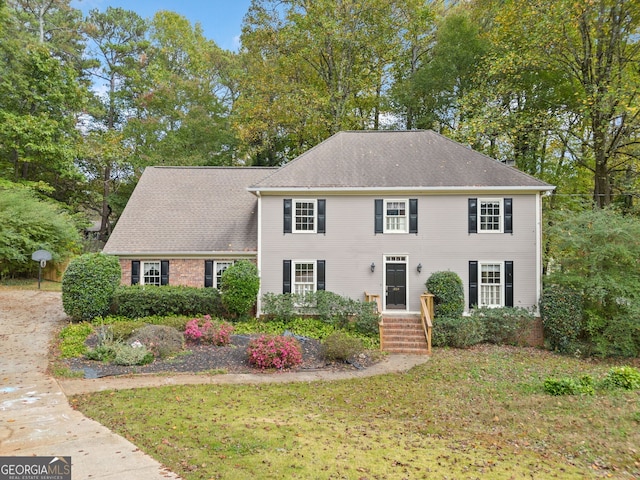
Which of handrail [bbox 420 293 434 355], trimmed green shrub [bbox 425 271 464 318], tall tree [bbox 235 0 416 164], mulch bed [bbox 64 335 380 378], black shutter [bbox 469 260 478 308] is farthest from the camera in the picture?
tall tree [bbox 235 0 416 164]

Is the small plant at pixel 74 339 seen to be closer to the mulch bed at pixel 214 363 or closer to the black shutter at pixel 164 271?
the mulch bed at pixel 214 363

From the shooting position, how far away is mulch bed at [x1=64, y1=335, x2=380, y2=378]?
9507mm

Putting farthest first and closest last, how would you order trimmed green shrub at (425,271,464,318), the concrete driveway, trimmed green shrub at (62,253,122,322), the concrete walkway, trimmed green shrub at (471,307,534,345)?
trimmed green shrub at (471,307,534,345) < trimmed green shrub at (425,271,464,318) < trimmed green shrub at (62,253,122,322) < the concrete walkway < the concrete driveway

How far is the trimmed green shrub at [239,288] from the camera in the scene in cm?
1328

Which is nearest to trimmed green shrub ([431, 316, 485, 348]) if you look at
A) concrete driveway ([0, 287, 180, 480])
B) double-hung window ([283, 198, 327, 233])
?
double-hung window ([283, 198, 327, 233])

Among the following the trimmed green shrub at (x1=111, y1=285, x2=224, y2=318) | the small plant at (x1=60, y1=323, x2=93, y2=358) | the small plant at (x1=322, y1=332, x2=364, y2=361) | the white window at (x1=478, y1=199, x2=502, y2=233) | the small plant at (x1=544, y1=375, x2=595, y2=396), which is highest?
the white window at (x1=478, y1=199, x2=502, y2=233)

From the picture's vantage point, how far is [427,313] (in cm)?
1295

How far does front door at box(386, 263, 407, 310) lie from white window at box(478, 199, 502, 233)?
3223 mm

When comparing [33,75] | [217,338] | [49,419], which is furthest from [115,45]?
[49,419]

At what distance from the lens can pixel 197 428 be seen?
6.06 metres

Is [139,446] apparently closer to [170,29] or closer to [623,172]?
[623,172]

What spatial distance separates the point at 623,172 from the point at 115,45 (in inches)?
1293

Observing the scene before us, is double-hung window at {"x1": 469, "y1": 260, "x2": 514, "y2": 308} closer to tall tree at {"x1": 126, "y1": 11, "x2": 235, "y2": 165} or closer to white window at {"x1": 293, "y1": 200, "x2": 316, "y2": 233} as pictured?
white window at {"x1": 293, "y1": 200, "x2": 316, "y2": 233}

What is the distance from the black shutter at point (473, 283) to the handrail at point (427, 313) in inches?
69.2
